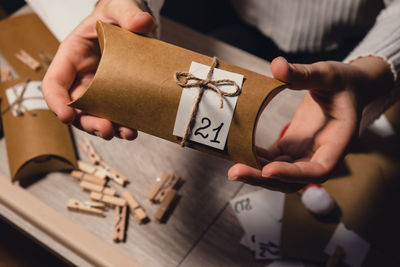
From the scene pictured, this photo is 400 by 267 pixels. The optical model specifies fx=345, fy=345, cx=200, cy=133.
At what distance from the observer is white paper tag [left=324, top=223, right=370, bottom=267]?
85 centimetres

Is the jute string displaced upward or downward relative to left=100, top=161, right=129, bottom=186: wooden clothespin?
upward

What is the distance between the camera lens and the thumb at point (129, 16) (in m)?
0.61

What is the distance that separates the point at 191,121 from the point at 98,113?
177 mm

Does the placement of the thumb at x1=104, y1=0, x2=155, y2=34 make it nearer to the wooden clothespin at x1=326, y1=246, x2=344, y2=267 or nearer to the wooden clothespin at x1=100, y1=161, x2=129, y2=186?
the wooden clothespin at x1=100, y1=161, x2=129, y2=186

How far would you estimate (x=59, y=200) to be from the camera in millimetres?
888

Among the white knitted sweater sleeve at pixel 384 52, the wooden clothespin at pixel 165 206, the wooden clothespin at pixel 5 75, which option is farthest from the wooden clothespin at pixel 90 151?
the white knitted sweater sleeve at pixel 384 52

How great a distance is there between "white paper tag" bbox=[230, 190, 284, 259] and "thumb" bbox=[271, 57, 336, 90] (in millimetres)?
364

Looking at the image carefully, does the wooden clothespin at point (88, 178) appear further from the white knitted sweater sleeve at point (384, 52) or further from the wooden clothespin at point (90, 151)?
the white knitted sweater sleeve at point (384, 52)

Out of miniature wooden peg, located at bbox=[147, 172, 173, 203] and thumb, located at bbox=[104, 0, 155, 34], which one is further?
miniature wooden peg, located at bbox=[147, 172, 173, 203]

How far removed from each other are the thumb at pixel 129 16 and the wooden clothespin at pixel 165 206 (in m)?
0.43

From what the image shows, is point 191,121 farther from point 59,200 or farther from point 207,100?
point 59,200

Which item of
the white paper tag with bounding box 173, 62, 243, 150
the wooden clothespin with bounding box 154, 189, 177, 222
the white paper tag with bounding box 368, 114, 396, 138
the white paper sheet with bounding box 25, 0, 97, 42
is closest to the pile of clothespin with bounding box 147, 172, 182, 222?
the wooden clothespin with bounding box 154, 189, 177, 222

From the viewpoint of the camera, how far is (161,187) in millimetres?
899

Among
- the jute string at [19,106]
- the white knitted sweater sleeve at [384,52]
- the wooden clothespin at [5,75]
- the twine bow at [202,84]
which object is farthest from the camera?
the wooden clothespin at [5,75]
